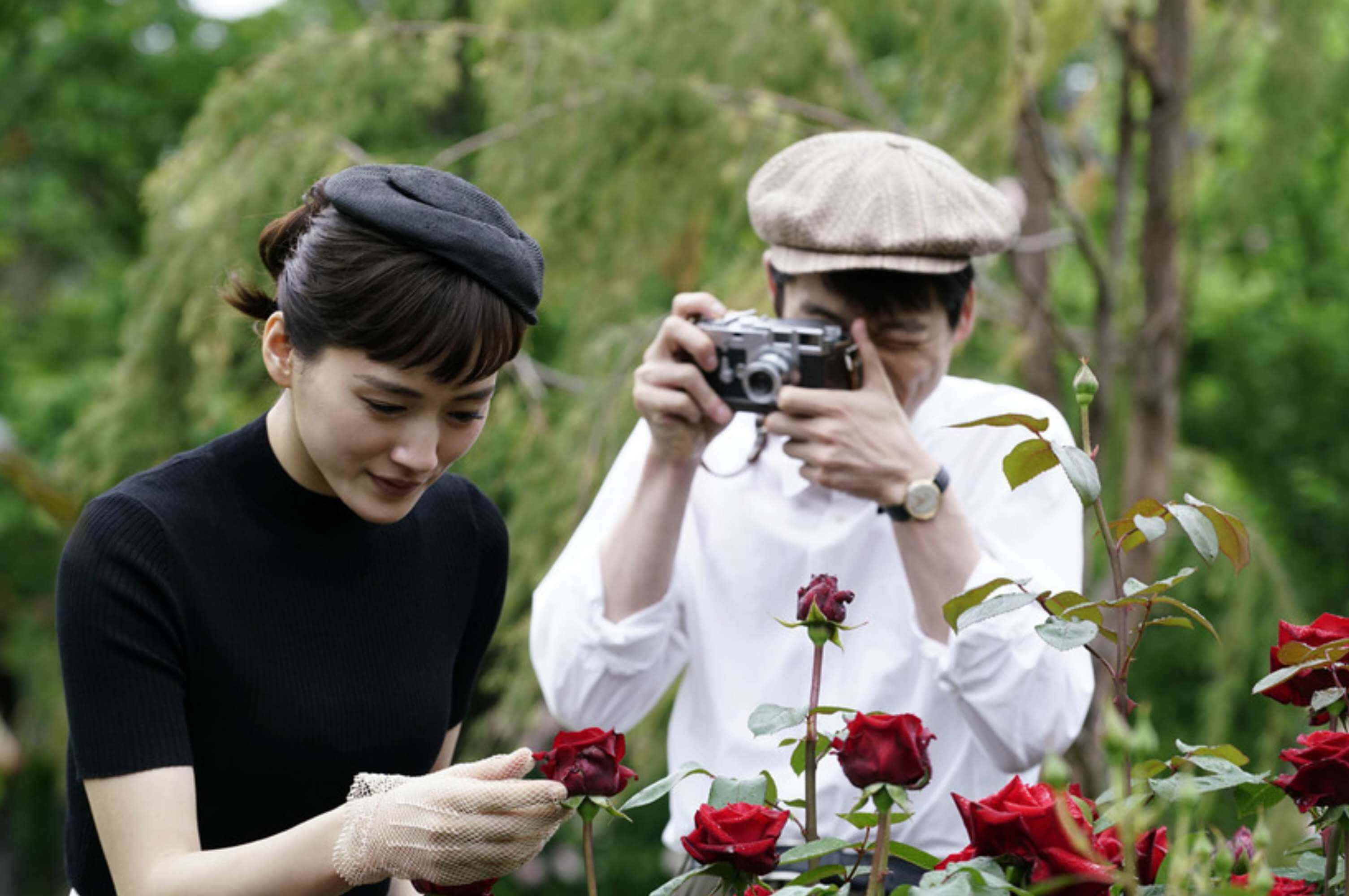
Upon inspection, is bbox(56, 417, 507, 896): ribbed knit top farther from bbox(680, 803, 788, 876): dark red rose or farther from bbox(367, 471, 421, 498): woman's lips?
bbox(680, 803, 788, 876): dark red rose

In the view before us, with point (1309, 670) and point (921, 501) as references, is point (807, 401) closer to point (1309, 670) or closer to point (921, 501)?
point (921, 501)

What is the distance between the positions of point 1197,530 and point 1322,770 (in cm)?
17

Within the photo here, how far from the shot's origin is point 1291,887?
1.06m

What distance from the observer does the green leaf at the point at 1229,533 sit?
1062mm

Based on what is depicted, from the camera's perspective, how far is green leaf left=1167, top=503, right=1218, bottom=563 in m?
1.02

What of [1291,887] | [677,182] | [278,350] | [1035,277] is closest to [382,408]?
[278,350]

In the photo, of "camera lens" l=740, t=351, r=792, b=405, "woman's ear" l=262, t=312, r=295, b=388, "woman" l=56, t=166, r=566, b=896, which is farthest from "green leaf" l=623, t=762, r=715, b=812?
"camera lens" l=740, t=351, r=792, b=405

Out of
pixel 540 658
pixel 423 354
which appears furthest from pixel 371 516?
pixel 540 658

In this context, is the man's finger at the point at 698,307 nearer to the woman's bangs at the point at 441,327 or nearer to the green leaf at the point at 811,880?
the woman's bangs at the point at 441,327

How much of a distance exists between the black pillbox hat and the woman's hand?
1.51 feet

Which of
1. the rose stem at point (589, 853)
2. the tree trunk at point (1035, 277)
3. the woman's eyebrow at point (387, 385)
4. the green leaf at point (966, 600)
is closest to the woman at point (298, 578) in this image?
the woman's eyebrow at point (387, 385)

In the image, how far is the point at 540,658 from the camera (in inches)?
81.8

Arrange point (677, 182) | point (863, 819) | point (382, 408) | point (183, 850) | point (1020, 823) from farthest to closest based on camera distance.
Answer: point (677, 182)
point (382, 408)
point (183, 850)
point (863, 819)
point (1020, 823)

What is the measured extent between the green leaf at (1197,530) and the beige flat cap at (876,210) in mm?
938
